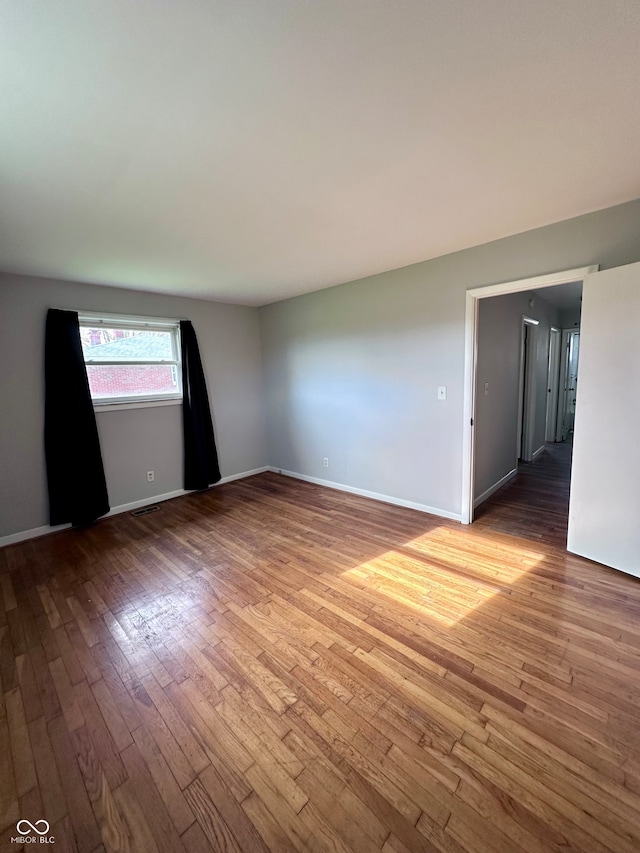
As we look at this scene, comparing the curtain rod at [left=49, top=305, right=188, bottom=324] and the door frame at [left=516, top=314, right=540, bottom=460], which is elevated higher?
the curtain rod at [left=49, top=305, right=188, bottom=324]

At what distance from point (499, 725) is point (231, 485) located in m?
3.94

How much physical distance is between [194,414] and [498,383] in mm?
3738

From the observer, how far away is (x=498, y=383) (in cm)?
391

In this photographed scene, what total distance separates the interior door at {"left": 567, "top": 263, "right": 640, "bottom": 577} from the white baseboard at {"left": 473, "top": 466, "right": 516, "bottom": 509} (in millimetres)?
1165

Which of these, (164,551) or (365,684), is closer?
(365,684)

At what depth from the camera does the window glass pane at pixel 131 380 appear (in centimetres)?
366

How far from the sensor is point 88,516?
3551mm

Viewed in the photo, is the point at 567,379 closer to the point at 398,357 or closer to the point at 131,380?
the point at 398,357

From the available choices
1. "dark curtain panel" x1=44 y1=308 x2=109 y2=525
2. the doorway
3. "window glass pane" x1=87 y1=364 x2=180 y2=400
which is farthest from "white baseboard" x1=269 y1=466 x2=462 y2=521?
the doorway

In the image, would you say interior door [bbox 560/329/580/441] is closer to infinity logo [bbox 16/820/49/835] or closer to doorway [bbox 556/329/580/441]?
doorway [bbox 556/329/580/441]

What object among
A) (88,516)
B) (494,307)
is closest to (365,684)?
(88,516)

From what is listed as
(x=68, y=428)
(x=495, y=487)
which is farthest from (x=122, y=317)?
(x=495, y=487)

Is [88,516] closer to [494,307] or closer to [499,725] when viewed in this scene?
[499,725]

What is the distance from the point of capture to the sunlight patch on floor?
214cm
